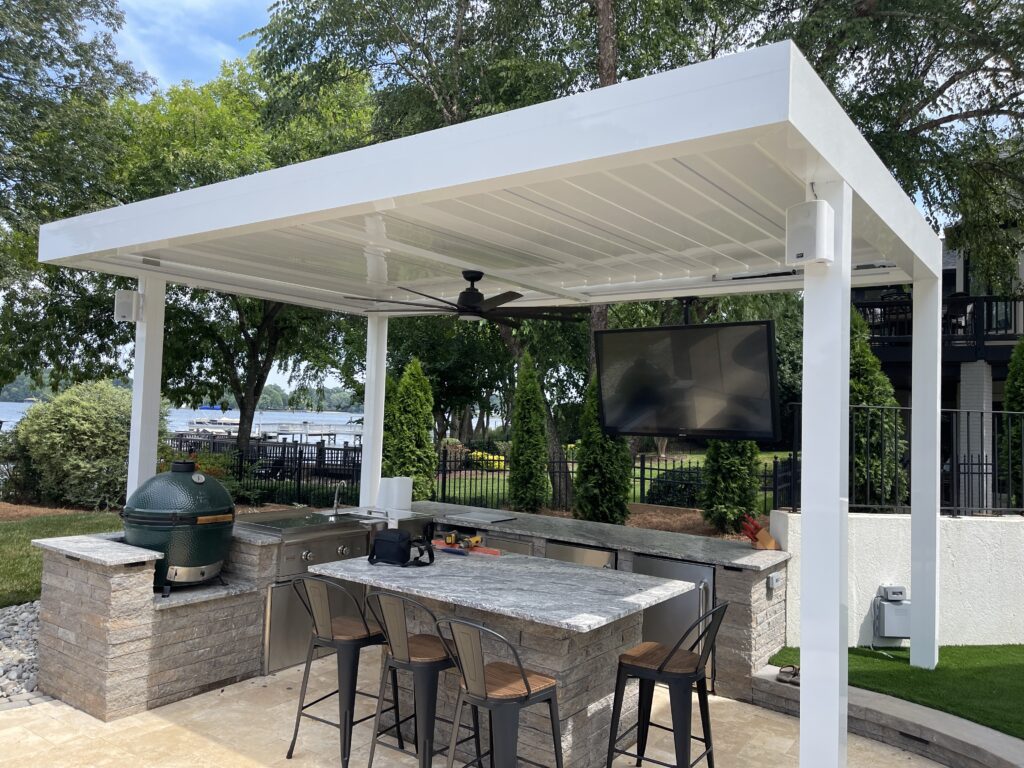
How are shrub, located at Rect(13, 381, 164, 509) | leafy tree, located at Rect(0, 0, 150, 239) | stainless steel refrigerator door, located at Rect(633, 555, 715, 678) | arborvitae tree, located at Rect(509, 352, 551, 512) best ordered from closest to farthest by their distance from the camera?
stainless steel refrigerator door, located at Rect(633, 555, 715, 678) → arborvitae tree, located at Rect(509, 352, 551, 512) → leafy tree, located at Rect(0, 0, 150, 239) → shrub, located at Rect(13, 381, 164, 509)

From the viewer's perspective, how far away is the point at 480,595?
3.70m

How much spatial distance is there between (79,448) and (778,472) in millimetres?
10546

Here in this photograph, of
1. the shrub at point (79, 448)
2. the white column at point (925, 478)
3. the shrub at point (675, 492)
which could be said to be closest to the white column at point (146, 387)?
the white column at point (925, 478)

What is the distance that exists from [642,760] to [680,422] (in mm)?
2669

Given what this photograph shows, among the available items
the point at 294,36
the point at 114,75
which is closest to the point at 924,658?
the point at 294,36

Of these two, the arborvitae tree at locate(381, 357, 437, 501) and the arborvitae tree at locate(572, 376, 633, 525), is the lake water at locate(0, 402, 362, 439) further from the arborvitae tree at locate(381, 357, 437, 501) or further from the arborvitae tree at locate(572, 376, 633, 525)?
the arborvitae tree at locate(572, 376, 633, 525)

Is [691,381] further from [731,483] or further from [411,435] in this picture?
[411,435]

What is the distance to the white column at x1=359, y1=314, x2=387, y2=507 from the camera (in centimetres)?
788

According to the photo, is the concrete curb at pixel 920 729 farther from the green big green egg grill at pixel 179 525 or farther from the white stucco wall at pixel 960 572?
the green big green egg grill at pixel 179 525

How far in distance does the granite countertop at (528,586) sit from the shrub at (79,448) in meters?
9.04

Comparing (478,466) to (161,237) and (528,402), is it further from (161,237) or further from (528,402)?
(161,237)

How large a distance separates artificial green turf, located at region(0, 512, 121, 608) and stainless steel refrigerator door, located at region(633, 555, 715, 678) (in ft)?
18.6

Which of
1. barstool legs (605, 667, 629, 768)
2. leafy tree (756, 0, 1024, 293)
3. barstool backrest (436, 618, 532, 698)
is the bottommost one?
barstool legs (605, 667, 629, 768)

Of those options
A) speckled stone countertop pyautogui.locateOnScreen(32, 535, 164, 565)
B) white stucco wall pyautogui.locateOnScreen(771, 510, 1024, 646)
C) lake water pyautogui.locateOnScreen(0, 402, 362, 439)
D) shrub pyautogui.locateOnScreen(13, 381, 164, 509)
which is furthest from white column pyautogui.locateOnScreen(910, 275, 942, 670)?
lake water pyautogui.locateOnScreen(0, 402, 362, 439)
